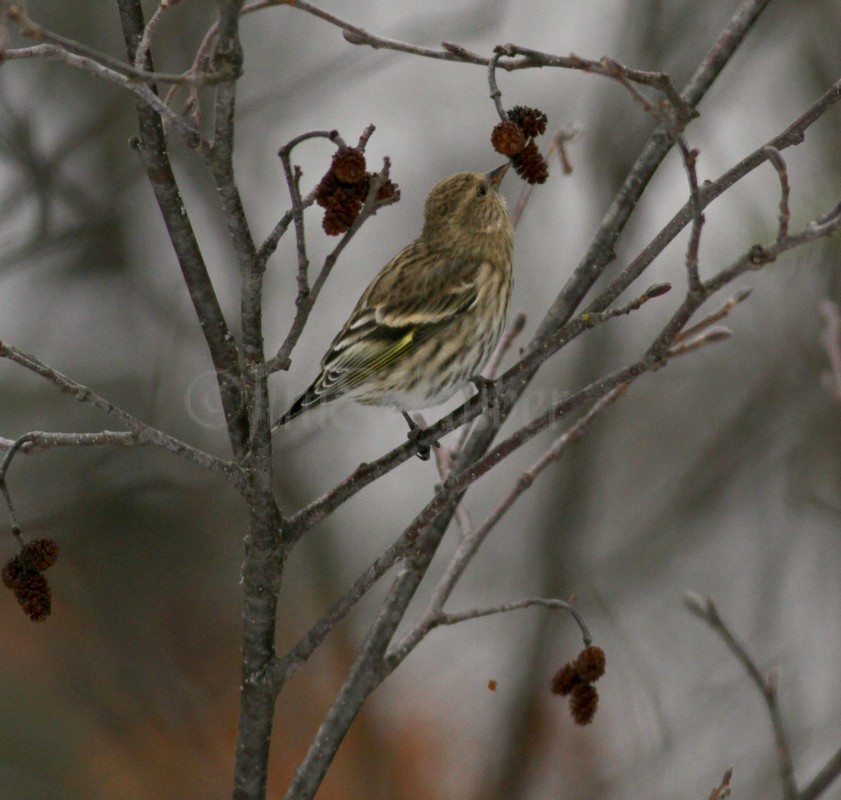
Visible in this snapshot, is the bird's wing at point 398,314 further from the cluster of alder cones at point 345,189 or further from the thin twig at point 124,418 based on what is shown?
the cluster of alder cones at point 345,189

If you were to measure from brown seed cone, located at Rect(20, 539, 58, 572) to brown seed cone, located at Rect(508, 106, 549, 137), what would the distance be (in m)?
1.61

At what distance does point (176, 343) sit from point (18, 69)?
83.6 inches

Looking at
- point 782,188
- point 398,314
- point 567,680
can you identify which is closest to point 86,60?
point 782,188

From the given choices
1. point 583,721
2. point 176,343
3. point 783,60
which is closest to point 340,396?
point 583,721

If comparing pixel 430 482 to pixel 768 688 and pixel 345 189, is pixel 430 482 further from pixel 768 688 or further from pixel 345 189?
pixel 768 688

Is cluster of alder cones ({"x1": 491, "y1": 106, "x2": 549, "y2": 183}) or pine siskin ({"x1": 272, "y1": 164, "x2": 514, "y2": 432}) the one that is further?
pine siskin ({"x1": 272, "y1": 164, "x2": 514, "y2": 432})

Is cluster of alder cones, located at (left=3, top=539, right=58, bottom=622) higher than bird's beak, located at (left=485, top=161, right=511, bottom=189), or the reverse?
bird's beak, located at (left=485, top=161, right=511, bottom=189)

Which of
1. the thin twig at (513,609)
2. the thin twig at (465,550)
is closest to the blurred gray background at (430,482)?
the thin twig at (465,550)

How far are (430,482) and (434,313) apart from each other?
152 inches

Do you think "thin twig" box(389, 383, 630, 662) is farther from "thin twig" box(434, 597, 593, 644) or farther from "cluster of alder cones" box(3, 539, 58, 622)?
"cluster of alder cones" box(3, 539, 58, 622)

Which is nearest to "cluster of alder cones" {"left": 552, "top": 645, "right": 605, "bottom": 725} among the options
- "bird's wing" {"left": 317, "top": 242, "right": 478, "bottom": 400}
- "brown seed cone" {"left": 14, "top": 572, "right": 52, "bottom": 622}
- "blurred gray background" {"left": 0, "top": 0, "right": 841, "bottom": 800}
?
"brown seed cone" {"left": 14, "top": 572, "right": 52, "bottom": 622}

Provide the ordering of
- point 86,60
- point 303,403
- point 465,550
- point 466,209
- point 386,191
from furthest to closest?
point 466,209
point 303,403
point 465,550
point 386,191
point 86,60

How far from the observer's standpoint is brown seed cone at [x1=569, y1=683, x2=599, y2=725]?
2824 millimetres

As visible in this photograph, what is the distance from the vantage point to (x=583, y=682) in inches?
112
